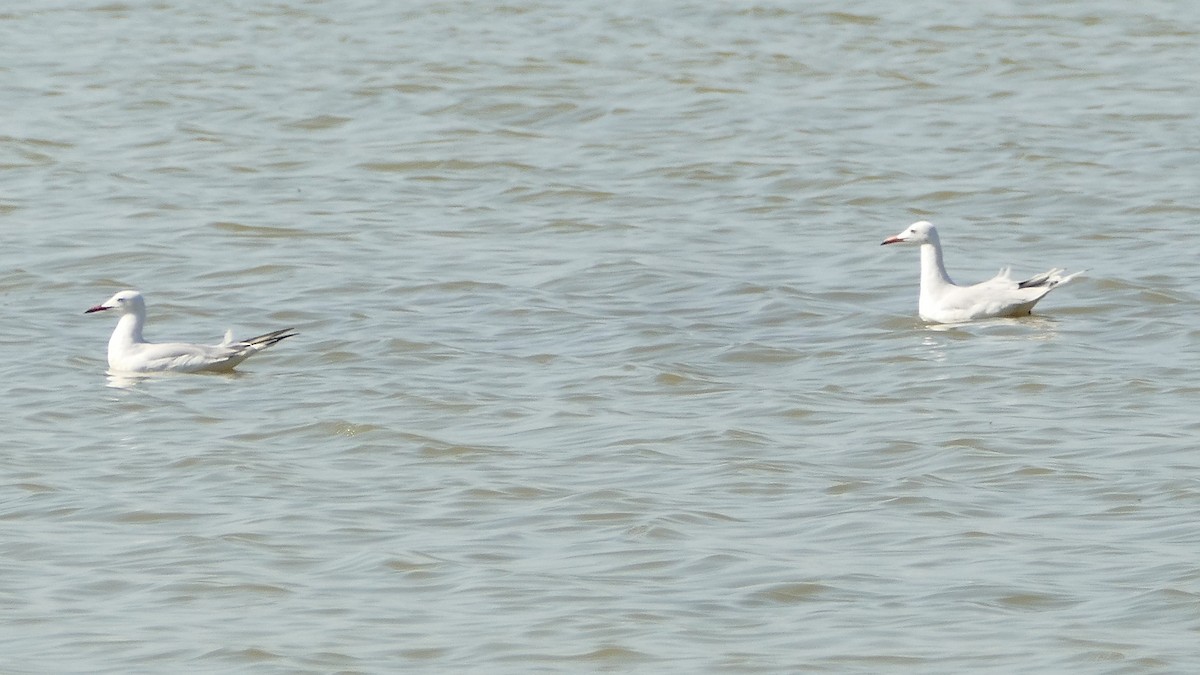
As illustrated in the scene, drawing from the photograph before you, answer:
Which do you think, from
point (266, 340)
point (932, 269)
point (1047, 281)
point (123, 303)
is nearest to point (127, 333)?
point (123, 303)

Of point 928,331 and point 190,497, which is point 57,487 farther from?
point 928,331

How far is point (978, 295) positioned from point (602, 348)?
2514mm

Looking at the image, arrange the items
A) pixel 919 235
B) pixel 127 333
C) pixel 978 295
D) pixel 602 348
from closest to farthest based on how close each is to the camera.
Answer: pixel 127 333
pixel 602 348
pixel 978 295
pixel 919 235

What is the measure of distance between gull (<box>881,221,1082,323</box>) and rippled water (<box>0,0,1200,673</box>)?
147mm

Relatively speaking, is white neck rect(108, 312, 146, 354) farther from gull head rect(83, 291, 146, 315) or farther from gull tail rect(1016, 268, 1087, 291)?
gull tail rect(1016, 268, 1087, 291)

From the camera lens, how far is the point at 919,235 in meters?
14.2

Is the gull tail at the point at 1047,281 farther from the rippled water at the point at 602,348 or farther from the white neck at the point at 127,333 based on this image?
the white neck at the point at 127,333

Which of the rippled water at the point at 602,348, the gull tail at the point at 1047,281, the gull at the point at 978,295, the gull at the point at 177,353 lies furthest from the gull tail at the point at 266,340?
the gull tail at the point at 1047,281

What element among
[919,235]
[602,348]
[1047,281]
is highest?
[919,235]

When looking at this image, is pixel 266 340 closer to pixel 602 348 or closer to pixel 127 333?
pixel 127 333

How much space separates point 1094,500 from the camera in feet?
30.4

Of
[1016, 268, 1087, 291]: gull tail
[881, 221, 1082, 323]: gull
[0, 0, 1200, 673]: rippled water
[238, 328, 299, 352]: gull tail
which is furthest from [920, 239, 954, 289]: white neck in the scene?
[238, 328, 299, 352]: gull tail

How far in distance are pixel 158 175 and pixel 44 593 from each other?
10.6 m

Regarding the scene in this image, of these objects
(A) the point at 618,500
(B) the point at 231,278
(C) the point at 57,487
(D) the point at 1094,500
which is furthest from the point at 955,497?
(B) the point at 231,278
